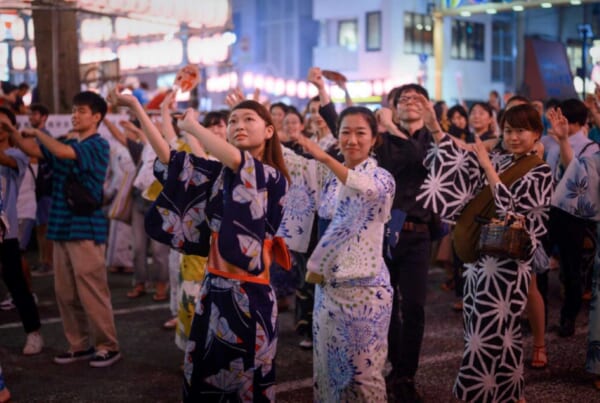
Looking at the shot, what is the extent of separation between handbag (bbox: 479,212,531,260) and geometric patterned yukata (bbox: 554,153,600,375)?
119 centimetres

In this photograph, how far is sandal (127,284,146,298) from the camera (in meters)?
8.50

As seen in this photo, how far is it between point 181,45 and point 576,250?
13806 mm

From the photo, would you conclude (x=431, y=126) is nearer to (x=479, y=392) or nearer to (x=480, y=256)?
(x=480, y=256)

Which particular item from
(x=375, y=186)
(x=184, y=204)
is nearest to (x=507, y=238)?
(x=375, y=186)

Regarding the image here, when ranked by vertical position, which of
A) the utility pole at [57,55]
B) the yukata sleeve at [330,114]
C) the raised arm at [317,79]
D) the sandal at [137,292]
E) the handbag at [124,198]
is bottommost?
the sandal at [137,292]

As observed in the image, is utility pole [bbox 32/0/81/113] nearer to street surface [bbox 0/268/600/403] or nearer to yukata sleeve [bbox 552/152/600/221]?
street surface [bbox 0/268/600/403]

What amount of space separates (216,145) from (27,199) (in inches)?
190

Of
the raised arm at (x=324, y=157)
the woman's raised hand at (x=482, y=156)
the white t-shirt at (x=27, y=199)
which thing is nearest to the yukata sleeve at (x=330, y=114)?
the woman's raised hand at (x=482, y=156)

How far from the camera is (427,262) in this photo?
523 centimetres

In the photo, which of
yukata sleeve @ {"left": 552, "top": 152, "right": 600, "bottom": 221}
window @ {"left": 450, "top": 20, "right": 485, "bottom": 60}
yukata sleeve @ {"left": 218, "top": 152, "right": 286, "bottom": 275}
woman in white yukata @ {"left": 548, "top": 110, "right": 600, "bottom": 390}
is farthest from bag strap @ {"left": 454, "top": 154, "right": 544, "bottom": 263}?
window @ {"left": 450, "top": 20, "right": 485, "bottom": 60}

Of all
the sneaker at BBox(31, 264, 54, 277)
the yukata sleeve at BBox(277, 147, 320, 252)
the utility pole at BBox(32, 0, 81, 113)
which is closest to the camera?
the yukata sleeve at BBox(277, 147, 320, 252)

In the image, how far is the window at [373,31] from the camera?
3139 cm

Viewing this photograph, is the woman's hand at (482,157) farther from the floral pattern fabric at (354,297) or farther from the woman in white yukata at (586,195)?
the woman in white yukata at (586,195)

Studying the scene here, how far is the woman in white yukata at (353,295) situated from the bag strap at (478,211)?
933 mm
